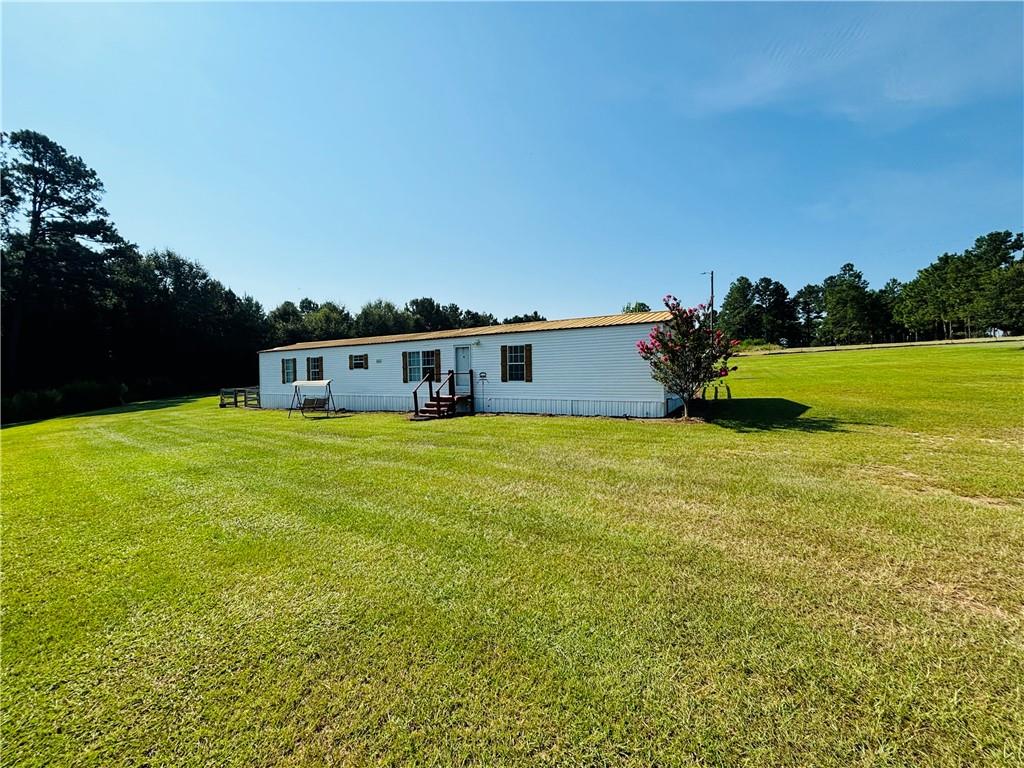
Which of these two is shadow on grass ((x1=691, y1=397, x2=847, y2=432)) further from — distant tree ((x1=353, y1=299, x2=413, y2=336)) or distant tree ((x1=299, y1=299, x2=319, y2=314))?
distant tree ((x1=299, y1=299, x2=319, y2=314))

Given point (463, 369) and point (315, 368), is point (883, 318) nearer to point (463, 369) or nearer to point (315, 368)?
point (463, 369)

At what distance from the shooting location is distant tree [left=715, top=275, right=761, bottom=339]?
74.8m

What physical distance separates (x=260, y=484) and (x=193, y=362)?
36.3 m

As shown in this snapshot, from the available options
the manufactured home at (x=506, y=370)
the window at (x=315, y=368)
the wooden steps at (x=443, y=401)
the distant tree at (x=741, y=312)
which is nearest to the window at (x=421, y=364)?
the manufactured home at (x=506, y=370)

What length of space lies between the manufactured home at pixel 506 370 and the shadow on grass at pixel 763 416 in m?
1.33

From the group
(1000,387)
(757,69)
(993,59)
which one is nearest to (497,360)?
(757,69)

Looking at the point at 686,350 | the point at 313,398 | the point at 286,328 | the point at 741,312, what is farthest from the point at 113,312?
the point at 741,312

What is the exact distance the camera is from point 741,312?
248 feet

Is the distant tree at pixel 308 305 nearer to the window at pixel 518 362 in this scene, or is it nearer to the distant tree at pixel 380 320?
the distant tree at pixel 380 320

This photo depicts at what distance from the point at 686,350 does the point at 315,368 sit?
54.0ft

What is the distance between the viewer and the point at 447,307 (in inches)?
2287

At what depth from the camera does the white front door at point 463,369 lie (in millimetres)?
14859

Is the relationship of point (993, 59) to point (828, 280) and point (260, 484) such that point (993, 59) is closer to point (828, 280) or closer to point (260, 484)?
point (260, 484)

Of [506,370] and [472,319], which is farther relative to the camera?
[472,319]
